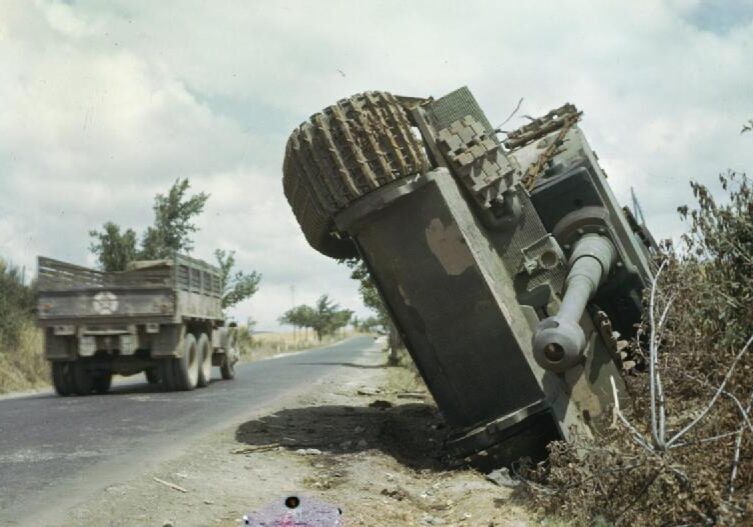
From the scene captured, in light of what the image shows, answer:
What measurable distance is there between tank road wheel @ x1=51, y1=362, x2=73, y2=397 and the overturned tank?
9.17 meters

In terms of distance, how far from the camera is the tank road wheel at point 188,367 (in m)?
17.0

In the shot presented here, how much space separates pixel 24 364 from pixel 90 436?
13.9 meters

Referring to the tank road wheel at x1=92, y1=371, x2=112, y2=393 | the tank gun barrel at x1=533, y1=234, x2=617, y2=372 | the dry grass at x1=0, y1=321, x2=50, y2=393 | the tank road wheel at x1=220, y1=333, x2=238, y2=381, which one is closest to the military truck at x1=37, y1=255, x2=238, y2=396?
the tank road wheel at x1=92, y1=371, x2=112, y2=393

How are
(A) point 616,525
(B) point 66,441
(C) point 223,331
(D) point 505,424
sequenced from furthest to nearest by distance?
(C) point 223,331 < (B) point 66,441 < (D) point 505,424 < (A) point 616,525

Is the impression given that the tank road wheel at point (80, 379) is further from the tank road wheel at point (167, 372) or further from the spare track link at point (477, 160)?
the spare track link at point (477, 160)

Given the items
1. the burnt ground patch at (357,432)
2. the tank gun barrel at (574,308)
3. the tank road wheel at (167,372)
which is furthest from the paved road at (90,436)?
the tank gun barrel at (574,308)

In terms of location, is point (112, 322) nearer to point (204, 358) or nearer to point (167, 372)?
point (167, 372)

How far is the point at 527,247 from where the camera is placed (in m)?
9.05

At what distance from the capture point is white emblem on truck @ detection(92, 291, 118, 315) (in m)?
16.5

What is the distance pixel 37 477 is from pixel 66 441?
2.19m

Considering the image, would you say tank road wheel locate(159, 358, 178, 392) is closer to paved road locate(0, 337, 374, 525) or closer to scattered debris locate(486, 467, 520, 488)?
paved road locate(0, 337, 374, 525)

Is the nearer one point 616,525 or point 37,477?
point 616,525

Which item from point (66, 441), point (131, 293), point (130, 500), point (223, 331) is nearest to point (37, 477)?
point (130, 500)

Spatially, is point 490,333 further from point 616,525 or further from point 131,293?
point 131,293
